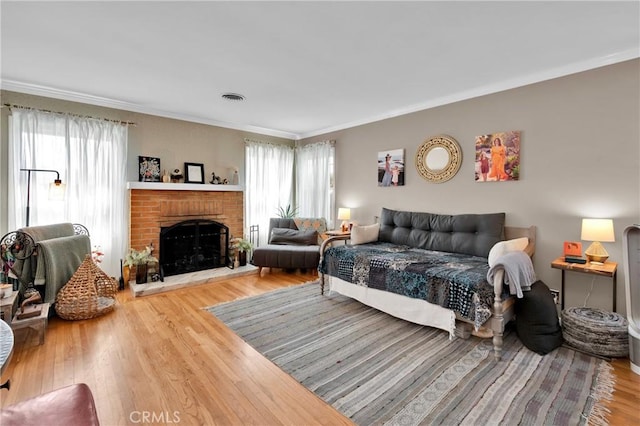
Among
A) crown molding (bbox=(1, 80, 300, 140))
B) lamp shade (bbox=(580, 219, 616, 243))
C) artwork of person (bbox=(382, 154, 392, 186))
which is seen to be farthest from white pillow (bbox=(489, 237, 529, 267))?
crown molding (bbox=(1, 80, 300, 140))

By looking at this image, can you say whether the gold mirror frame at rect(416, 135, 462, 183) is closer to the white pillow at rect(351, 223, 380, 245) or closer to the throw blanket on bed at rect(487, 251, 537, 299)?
the white pillow at rect(351, 223, 380, 245)

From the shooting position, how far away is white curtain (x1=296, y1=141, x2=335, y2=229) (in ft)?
17.2

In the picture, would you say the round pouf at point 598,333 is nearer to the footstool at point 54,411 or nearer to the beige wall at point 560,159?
the beige wall at point 560,159

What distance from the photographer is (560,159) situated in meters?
2.93

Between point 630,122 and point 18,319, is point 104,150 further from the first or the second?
point 630,122

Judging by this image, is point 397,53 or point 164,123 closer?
point 397,53

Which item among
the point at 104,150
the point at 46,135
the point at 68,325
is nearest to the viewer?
the point at 68,325

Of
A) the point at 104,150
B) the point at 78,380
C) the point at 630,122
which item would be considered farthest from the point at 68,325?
the point at 630,122

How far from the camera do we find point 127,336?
2.59m

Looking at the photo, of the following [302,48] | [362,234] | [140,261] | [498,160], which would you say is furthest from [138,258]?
[498,160]

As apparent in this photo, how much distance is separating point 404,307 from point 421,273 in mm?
392

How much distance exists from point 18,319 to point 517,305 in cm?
406

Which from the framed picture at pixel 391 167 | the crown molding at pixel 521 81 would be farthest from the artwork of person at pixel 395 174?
the crown molding at pixel 521 81

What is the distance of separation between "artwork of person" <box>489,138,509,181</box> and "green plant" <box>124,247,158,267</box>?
4.27 meters
